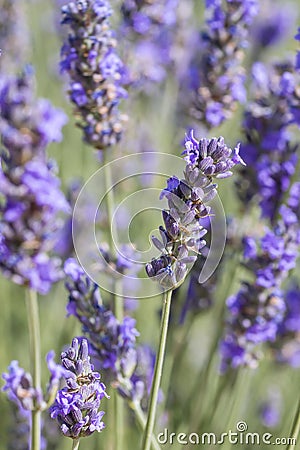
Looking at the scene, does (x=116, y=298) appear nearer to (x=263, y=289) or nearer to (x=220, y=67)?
(x=263, y=289)

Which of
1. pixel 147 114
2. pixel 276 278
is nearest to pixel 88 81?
pixel 276 278

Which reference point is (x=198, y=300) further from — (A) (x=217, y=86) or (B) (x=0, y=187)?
(B) (x=0, y=187)

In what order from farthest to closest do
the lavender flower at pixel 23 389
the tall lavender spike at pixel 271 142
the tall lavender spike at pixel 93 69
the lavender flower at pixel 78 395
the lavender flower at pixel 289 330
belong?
the lavender flower at pixel 289 330 → the tall lavender spike at pixel 271 142 → the tall lavender spike at pixel 93 69 → the lavender flower at pixel 23 389 → the lavender flower at pixel 78 395

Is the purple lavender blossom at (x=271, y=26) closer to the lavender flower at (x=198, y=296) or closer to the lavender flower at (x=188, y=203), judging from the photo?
the lavender flower at (x=198, y=296)

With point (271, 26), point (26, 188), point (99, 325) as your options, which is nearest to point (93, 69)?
point (26, 188)

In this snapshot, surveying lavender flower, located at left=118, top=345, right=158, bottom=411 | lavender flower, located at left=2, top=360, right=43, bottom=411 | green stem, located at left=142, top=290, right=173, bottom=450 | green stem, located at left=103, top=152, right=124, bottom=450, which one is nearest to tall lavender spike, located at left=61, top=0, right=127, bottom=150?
green stem, located at left=103, top=152, right=124, bottom=450

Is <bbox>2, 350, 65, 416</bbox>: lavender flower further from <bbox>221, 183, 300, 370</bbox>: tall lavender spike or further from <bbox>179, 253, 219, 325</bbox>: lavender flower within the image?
<bbox>179, 253, 219, 325</bbox>: lavender flower

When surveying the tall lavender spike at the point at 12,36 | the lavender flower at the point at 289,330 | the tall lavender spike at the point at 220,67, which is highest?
the tall lavender spike at the point at 12,36

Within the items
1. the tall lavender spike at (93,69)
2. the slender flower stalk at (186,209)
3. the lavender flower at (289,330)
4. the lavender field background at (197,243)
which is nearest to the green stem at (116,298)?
the lavender field background at (197,243)
